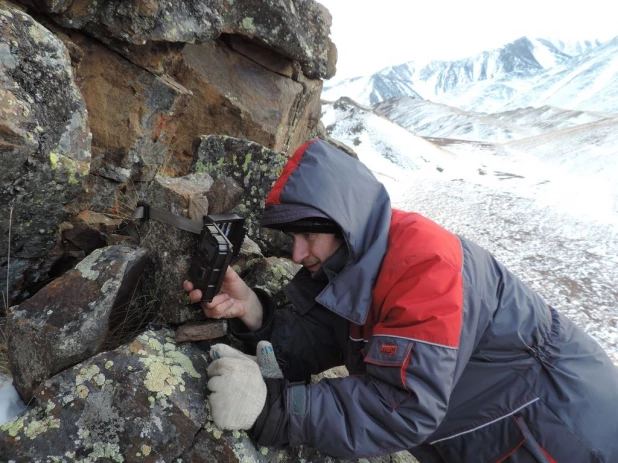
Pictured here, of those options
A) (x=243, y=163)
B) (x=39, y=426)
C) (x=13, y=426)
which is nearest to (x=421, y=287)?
(x=39, y=426)

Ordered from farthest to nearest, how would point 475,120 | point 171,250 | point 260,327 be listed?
point 475,120 → point 260,327 → point 171,250

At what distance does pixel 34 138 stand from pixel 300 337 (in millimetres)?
2615

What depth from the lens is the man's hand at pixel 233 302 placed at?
10.5ft

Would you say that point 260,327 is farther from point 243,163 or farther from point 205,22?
point 205,22

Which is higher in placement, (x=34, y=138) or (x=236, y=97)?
(x=236, y=97)

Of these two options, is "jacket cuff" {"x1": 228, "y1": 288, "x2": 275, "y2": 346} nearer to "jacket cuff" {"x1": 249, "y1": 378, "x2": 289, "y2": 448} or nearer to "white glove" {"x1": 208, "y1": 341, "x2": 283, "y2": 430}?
"white glove" {"x1": 208, "y1": 341, "x2": 283, "y2": 430}

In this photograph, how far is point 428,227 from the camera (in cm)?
280

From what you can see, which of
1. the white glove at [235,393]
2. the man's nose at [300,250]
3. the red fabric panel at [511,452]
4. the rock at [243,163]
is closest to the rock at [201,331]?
the white glove at [235,393]

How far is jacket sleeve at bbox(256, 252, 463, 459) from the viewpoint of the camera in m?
2.37

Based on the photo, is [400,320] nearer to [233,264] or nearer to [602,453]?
[602,453]

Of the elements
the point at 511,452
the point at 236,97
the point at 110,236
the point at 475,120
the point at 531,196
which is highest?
the point at 475,120

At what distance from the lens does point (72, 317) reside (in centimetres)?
305

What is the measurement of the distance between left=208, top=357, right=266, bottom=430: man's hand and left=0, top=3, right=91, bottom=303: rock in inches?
89.2

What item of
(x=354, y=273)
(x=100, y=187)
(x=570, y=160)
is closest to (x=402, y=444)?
(x=354, y=273)
